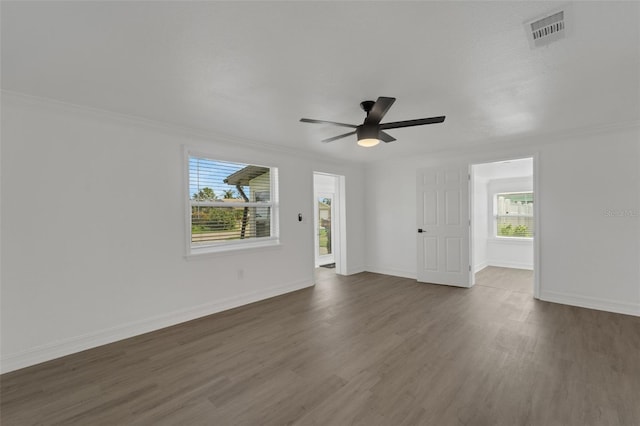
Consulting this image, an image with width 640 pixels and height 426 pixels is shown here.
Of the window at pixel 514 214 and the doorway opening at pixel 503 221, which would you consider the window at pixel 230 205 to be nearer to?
the doorway opening at pixel 503 221

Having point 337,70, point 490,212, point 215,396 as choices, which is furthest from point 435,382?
point 490,212

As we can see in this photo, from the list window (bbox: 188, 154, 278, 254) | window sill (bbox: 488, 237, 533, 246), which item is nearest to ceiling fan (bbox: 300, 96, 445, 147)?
window (bbox: 188, 154, 278, 254)

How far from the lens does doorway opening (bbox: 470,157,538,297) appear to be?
6.34 m

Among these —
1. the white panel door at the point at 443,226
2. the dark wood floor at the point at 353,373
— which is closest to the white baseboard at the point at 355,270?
the white panel door at the point at 443,226

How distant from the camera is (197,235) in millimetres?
3834

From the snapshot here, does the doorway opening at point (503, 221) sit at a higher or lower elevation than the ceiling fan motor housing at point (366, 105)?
lower

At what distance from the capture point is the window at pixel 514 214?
22.4 feet

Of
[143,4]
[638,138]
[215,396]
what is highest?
[143,4]

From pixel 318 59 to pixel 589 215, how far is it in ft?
14.3

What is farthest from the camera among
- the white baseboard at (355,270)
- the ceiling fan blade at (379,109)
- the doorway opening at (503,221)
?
the doorway opening at (503,221)

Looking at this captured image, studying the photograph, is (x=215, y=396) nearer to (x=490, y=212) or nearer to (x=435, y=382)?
(x=435, y=382)

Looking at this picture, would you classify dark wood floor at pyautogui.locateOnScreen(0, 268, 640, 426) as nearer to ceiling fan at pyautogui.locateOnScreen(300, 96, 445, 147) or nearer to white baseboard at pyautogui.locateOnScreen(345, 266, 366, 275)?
ceiling fan at pyautogui.locateOnScreen(300, 96, 445, 147)

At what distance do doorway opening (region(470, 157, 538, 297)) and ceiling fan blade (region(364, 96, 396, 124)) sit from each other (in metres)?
4.53

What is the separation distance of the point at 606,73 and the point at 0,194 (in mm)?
5213
